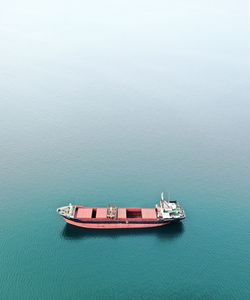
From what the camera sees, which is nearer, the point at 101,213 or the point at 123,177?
the point at 101,213

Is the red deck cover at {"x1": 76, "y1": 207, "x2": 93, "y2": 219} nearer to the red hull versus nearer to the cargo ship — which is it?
the cargo ship

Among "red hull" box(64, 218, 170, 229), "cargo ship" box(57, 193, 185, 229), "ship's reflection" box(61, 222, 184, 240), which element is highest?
"cargo ship" box(57, 193, 185, 229)

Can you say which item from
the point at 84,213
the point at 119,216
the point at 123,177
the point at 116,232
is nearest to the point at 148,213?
the point at 119,216

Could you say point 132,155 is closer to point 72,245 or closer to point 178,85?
point 72,245

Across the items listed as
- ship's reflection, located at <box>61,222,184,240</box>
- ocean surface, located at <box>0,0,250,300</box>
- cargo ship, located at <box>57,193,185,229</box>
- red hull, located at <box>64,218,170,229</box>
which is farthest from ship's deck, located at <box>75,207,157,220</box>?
ocean surface, located at <box>0,0,250,300</box>

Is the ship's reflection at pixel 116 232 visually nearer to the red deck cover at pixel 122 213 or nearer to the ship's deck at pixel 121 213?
the ship's deck at pixel 121 213

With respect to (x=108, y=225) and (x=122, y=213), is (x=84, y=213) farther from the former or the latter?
(x=122, y=213)

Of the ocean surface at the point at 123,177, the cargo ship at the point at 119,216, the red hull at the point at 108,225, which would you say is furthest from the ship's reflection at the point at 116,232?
the cargo ship at the point at 119,216
